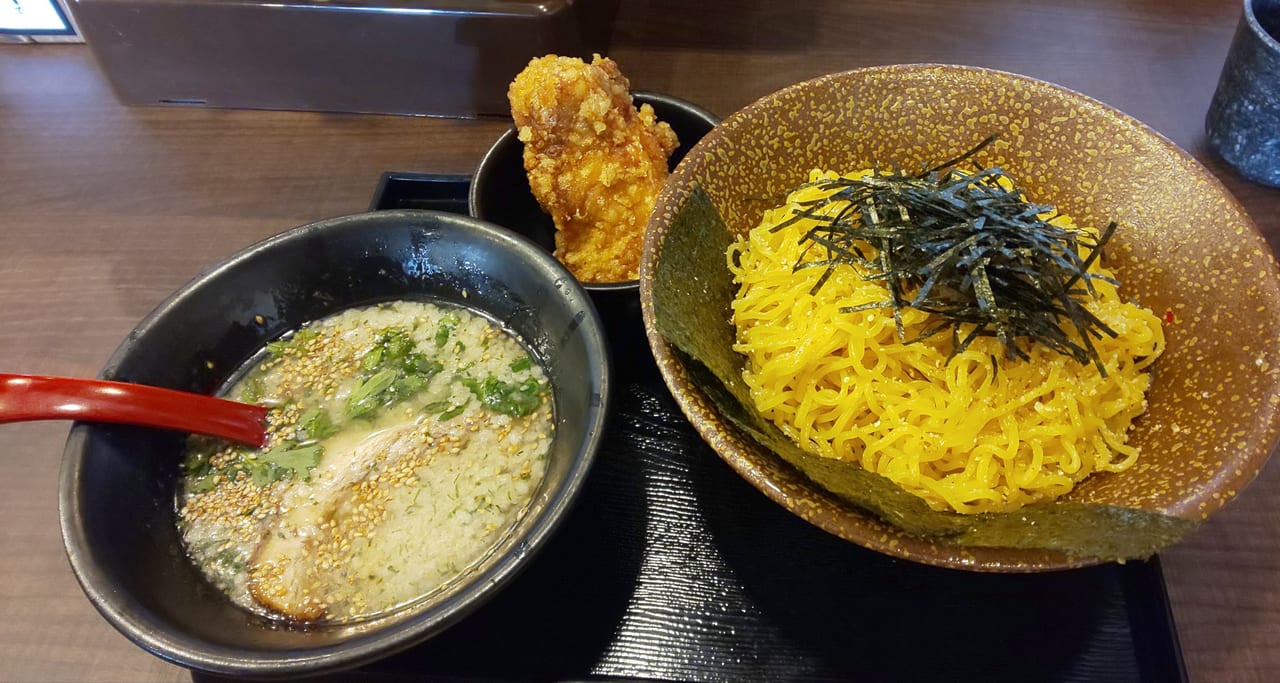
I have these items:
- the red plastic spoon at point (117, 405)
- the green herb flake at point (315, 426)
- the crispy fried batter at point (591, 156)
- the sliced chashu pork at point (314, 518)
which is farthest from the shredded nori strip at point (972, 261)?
the red plastic spoon at point (117, 405)

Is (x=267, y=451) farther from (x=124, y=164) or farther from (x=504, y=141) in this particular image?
(x=124, y=164)

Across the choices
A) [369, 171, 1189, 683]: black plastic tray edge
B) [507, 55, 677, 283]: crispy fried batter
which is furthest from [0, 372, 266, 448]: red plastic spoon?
[369, 171, 1189, 683]: black plastic tray edge

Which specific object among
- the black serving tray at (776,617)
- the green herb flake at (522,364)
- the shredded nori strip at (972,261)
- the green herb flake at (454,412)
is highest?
the shredded nori strip at (972,261)

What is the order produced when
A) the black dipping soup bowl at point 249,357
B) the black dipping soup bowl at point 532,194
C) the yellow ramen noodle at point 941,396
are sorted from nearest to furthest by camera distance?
the black dipping soup bowl at point 249,357, the yellow ramen noodle at point 941,396, the black dipping soup bowl at point 532,194

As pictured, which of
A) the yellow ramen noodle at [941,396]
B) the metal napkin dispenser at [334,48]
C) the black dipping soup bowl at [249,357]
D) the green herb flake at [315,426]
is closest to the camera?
the black dipping soup bowl at [249,357]

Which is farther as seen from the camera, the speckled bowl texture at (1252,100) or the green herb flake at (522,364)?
the speckled bowl texture at (1252,100)

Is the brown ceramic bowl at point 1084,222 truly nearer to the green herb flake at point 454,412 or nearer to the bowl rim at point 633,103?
the bowl rim at point 633,103

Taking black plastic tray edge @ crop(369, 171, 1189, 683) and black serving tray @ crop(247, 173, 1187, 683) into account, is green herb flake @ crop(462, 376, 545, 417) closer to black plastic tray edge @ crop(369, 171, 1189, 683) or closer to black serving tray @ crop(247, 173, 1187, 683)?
black serving tray @ crop(247, 173, 1187, 683)
